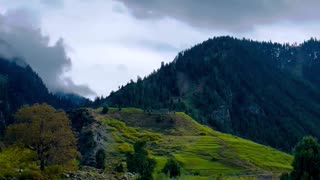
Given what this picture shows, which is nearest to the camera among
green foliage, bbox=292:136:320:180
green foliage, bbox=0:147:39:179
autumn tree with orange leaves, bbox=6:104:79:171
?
green foliage, bbox=292:136:320:180

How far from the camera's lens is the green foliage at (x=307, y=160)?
42.3 meters

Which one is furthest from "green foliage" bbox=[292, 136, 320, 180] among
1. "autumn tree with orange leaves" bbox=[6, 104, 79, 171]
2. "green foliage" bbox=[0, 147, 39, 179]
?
"autumn tree with orange leaves" bbox=[6, 104, 79, 171]

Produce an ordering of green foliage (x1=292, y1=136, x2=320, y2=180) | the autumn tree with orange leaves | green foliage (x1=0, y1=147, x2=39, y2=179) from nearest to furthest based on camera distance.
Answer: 1. green foliage (x1=292, y1=136, x2=320, y2=180)
2. green foliage (x1=0, y1=147, x2=39, y2=179)
3. the autumn tree with orange leaves

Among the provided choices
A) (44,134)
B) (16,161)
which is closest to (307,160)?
(44,134)

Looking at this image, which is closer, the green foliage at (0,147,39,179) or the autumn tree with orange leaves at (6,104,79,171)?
the green foliage at (0,147,39,179)

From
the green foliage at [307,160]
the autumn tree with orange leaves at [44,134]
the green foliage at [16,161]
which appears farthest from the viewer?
the autumn tree with orange leaves at [44,134]

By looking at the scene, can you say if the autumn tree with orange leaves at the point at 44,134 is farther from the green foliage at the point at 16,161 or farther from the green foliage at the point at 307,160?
the green foliage at the point at 307,160

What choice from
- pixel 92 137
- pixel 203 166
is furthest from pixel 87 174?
pixel 92 137

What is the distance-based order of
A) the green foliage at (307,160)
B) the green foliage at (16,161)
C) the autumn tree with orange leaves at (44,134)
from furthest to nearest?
the autumn tree with orange leaves at (44,134) → the green foliage at (16,161) → the green foliage at (307,160)

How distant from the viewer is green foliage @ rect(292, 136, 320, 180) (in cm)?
4228

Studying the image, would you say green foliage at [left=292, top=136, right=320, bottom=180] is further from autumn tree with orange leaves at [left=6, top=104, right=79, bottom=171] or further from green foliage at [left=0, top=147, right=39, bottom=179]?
autumn tree with orange leaves at [left=6, top=104, right=79, bottom=171]

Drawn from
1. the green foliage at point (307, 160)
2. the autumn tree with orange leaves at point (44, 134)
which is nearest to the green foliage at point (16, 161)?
the autumn tree with orange leaves at point (44, 134)

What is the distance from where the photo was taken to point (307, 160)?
4244 centimetres

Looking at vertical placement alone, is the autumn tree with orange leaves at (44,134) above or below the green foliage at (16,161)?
above
